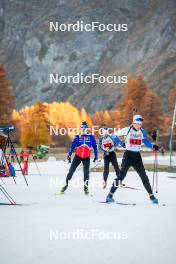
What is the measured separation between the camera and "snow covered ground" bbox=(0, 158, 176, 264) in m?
6.78

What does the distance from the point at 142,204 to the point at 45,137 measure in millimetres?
74451

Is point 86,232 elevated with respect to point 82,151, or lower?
lower

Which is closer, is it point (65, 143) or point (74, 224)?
point (74, 224)

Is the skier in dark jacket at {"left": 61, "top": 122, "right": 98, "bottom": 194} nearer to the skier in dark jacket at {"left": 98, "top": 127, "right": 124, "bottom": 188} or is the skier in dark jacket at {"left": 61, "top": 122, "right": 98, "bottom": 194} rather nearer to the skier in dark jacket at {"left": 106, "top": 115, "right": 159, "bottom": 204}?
the skier in dark jacket at {"left": 98, "top": 127, "right": 124, "bottom": 188}

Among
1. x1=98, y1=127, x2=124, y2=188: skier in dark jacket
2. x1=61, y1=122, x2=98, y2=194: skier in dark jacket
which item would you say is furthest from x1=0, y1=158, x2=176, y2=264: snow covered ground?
x1=98, y1=127, x2=124, y2=188: skier in dark jacket

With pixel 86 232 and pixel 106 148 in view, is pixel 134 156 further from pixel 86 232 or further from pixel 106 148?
pixel 106 148

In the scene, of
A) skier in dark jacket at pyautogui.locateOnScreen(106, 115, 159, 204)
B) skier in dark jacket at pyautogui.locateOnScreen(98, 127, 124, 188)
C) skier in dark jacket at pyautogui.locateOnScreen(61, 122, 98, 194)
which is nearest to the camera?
skier in dark jacket at pyautogui.locateOnScreen(106, 115, 159, 204)

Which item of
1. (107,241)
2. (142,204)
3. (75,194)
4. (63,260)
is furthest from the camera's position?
(75,194)

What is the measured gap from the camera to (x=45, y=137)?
86688 millimetres

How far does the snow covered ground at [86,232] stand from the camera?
678 cm

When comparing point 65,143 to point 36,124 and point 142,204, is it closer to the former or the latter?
point 36,124

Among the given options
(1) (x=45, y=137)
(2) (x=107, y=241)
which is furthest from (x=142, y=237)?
(1) (x=45, y=137)

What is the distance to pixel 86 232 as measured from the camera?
27.9ft

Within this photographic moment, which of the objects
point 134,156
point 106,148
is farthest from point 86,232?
point 106,148
